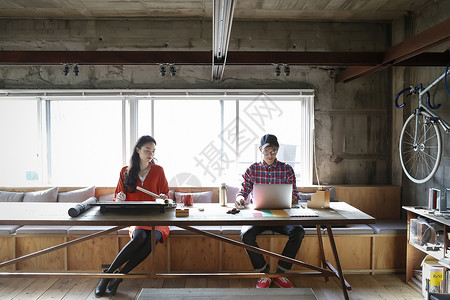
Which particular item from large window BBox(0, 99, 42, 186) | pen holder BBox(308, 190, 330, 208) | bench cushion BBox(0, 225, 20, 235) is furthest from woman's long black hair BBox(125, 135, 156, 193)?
large window BBox(0, 99, 42, 186)

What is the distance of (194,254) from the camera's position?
3.68 metres

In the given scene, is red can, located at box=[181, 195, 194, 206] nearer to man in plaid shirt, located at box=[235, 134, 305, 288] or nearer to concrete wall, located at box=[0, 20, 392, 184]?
man in plaid shirt, located at box=[235, 134, 305, 288]

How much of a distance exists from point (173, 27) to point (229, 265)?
3.09 m

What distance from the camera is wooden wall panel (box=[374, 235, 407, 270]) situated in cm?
368

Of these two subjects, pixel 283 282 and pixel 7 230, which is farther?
pixel 7 230

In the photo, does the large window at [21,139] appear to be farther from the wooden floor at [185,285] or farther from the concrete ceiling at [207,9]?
the wooden floor at [185,285]

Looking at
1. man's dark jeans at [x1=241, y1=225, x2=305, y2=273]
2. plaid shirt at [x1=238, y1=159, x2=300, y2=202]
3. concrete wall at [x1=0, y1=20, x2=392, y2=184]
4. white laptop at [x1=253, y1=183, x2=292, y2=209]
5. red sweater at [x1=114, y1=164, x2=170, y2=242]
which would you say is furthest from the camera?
concrete wall at [x1=0, y1=20, x2=392, y2=184]

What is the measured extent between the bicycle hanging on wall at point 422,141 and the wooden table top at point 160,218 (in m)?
1.47

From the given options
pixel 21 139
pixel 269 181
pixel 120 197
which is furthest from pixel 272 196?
pixel 21 139

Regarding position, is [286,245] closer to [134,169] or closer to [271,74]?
[134,169]

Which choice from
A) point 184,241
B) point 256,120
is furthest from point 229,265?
point 256,120

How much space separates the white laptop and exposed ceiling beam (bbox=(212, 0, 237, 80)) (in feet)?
4.00

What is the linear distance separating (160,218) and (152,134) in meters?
2.35

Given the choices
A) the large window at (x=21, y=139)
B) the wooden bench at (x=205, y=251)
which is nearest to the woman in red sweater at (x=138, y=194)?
the wooden bench at (x=205, y=251)
